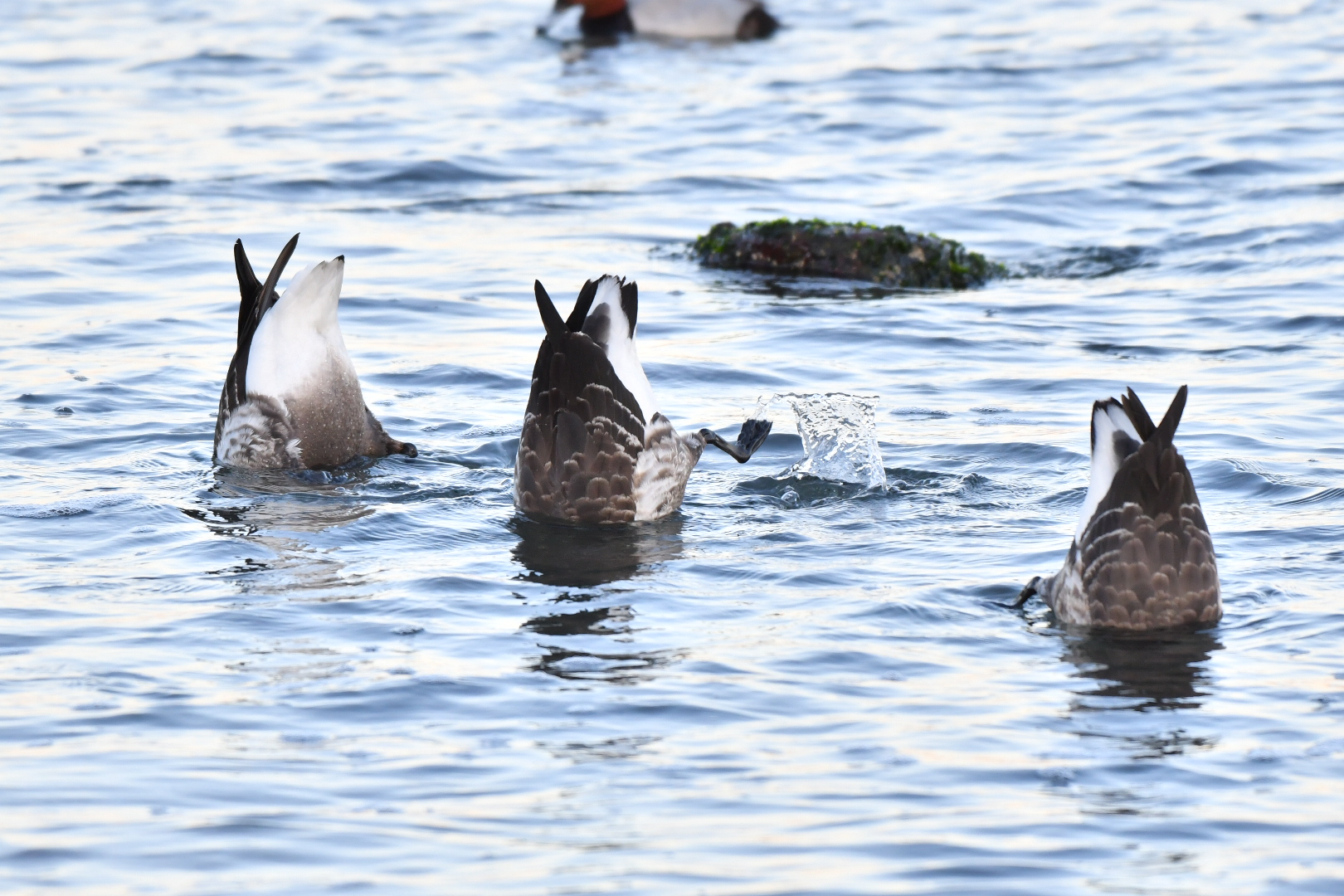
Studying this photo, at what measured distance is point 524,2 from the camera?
102ft

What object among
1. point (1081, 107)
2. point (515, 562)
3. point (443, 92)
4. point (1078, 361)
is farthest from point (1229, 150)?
point (515, 562)

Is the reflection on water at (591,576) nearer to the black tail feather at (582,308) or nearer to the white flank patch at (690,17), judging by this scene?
the black tail feather at (582,308)

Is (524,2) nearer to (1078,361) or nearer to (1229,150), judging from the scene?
(1229,150)

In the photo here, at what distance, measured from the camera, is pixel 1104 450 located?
759 cm

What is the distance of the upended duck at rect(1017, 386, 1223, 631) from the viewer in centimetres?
745

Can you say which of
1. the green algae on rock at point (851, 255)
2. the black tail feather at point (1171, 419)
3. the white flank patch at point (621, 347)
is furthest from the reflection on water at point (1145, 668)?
the green algae on rock at point (851, 255)

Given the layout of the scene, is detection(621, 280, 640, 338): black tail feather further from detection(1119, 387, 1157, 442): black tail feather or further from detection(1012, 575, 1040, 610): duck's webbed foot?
detection(1119, 387, 1157, 442): black tail feather

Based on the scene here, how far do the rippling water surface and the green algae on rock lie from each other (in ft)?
0.98

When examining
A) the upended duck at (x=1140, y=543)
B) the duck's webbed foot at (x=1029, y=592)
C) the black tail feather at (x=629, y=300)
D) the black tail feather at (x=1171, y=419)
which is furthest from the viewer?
the black tail feather at (x=629, y=300)

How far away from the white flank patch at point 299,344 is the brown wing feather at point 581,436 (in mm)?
1475

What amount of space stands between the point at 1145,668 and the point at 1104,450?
951mm

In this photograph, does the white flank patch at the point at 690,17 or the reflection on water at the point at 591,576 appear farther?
the white flank patch at the point at 690,17

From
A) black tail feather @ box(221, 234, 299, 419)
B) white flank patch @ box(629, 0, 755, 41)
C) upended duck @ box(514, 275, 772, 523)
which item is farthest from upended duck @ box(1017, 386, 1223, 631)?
white flank patch @ box(629, 0, 755, 41)

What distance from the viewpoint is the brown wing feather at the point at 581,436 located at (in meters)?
9.10
